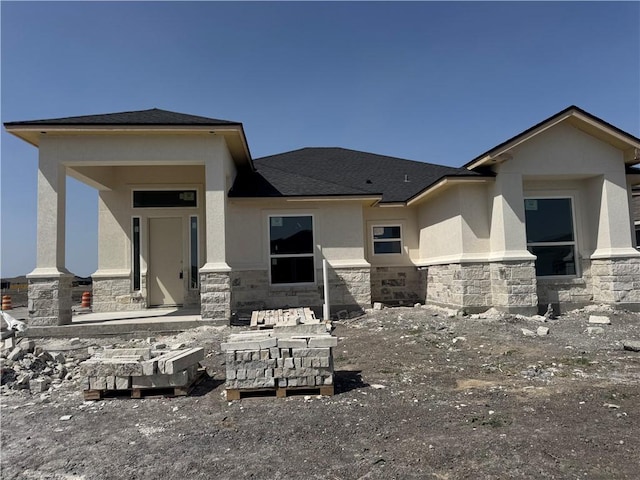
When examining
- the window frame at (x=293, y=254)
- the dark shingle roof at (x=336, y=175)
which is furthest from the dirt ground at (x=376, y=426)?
the dark shingle roof at (x=336, y=175)

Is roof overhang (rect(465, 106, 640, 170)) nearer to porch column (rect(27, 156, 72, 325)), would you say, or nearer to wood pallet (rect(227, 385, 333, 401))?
wood pallet (rect(227, 385, 333, 401))

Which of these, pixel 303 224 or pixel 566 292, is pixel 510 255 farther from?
pixel 303 224

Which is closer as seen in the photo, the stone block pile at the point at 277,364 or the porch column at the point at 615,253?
the stone block pile at the point at 277,364

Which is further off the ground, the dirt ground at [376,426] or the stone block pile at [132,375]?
the stone block pile at [132,375]

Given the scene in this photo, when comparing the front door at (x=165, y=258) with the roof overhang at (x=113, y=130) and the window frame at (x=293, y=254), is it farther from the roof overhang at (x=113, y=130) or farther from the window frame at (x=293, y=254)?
the roof overhang at (x=113, y=130)

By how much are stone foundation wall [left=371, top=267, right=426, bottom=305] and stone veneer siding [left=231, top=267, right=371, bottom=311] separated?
2.14m

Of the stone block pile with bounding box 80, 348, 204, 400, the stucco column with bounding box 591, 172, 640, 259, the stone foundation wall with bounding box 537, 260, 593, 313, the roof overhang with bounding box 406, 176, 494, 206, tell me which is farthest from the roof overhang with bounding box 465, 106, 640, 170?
the stone block pile with bounding box 80, 348, 204, 400

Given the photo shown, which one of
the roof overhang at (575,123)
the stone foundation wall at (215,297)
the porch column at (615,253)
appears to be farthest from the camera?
the porch column at (615,253)

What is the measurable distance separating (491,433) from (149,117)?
1046cm

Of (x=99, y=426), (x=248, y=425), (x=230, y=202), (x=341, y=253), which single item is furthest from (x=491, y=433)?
(x=230, y=202)

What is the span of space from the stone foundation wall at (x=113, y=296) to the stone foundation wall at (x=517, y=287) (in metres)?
10.7

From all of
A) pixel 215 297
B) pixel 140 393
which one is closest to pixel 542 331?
pixel 215 297

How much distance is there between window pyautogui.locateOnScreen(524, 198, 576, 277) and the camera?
40.0ft

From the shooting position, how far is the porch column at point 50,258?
402 inches
